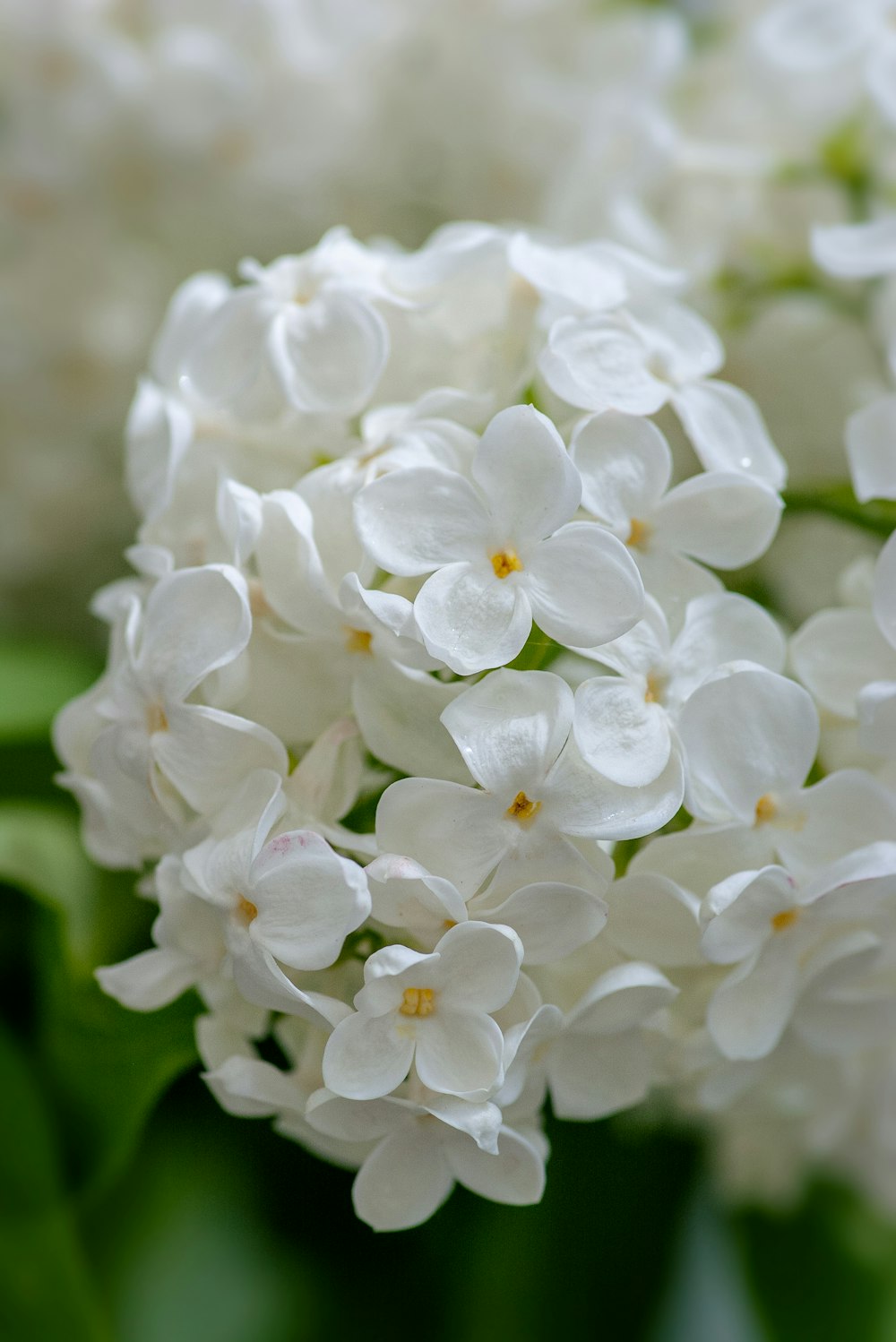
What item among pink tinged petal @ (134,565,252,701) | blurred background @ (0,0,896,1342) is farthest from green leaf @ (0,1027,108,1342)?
pink tinged petal @ (134,565,252,701)

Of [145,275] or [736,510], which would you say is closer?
[736,510]

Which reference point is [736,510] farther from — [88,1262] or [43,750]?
[88,1262]

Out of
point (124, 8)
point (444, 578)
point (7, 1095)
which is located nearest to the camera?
point (444, 578)

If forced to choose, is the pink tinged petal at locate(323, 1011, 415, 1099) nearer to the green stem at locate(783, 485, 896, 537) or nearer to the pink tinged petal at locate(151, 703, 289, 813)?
the pink tinged petal at locate(151, 703, 289, 813)

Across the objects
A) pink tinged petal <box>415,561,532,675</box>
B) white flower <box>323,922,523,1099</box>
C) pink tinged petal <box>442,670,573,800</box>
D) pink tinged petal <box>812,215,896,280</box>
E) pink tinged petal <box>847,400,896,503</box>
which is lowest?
white flower <box>323,922,523,1099</box>

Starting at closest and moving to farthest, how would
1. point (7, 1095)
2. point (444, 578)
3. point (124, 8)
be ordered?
point (444, 578)
point (7, 1095)
point (124, 8)

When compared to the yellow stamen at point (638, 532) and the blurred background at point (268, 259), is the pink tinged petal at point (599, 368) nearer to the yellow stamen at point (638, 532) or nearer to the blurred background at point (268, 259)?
the yellow stamen at point (638, 532)

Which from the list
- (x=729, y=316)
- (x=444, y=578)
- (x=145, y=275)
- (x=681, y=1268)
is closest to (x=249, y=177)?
(x=145, y=275)

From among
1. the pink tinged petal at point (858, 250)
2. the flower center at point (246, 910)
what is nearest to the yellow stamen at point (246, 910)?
the flower center at point (246, 910)
